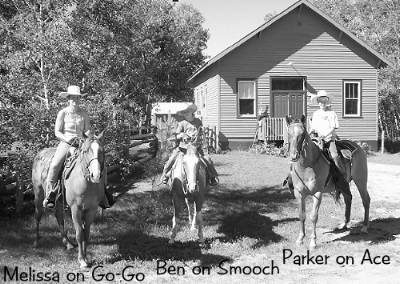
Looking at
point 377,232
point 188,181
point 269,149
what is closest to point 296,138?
point 188,181

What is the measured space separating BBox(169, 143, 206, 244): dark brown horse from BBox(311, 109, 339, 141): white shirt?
2681 mm

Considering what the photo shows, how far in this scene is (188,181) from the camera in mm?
7219

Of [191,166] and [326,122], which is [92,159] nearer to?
[191,166]

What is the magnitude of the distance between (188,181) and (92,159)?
181cm

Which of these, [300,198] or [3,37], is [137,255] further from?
[3,37]

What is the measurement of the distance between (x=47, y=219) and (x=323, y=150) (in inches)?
263

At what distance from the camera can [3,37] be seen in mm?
9992

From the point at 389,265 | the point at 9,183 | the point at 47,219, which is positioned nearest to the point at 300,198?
the point at 389,265

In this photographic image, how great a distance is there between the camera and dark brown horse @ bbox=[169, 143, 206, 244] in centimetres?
728

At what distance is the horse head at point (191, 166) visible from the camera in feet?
23.4

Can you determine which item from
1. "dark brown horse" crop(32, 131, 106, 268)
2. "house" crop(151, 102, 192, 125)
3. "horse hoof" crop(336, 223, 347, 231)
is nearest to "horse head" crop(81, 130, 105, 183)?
"dark brown horse" crop(32, 131, 106, 268)

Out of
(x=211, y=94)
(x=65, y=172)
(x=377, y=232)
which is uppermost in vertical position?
(x=211, y=94)

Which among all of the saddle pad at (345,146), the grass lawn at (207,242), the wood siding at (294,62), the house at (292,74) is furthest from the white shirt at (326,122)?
the wood siding at (294,62)

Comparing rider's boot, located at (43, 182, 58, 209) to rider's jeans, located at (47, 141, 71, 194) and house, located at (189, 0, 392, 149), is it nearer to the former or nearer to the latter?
rider's jeans, located at (47, 141, 71, 194)
